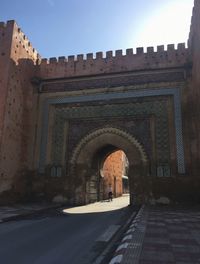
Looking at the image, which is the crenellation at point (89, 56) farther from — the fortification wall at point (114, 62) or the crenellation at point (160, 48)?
the crenellation at point (160, 48)

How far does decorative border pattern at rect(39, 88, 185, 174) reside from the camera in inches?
374

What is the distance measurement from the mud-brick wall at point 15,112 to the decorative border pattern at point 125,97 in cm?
50

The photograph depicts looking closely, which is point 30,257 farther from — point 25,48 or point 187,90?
→ point 25,48

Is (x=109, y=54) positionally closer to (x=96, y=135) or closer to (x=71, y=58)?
(x=71, y=58)

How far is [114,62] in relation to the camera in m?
11.2

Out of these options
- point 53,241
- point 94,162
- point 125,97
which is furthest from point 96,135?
point 53,241

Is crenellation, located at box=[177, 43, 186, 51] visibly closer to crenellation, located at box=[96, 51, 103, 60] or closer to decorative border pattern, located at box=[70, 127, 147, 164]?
crenellation, located at box=[96, 51, 103, 60]

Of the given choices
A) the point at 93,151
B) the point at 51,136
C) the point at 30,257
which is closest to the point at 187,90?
the point at 93,151

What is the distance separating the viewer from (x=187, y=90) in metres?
10.0

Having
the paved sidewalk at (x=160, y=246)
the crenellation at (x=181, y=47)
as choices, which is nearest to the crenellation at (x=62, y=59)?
the crenellation at (x=181, y=47)

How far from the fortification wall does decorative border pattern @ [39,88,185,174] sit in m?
1.00

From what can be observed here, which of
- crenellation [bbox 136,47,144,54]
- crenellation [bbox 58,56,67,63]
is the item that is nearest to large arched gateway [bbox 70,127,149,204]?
crenellation [bbox 136,47,144,54]

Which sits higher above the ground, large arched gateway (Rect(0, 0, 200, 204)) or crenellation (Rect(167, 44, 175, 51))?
crenellation (Rect(167, 44, 175, 51))

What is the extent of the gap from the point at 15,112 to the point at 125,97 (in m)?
4.22
